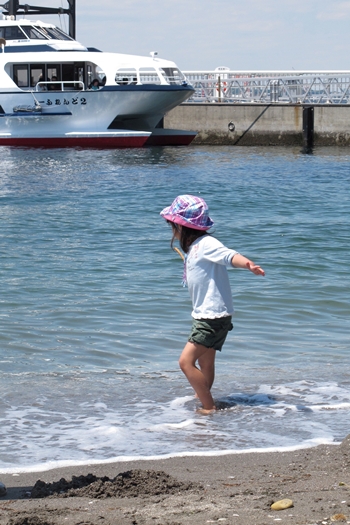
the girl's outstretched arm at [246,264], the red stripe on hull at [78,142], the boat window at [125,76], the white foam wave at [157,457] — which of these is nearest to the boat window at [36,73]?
the red stripe on hull at [78,142]

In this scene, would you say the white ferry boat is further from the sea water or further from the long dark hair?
the long dark hair

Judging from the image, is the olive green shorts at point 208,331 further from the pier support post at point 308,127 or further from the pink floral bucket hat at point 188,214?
the pier support post at point 308,127

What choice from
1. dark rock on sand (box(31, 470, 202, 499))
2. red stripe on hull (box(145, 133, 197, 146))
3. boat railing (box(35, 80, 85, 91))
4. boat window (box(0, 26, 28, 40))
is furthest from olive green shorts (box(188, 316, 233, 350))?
boat window (box(0, 26, 28, 40))

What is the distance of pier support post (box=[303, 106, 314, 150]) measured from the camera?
30.2m

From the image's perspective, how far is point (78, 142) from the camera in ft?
100

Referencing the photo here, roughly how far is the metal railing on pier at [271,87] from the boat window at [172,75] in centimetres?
211

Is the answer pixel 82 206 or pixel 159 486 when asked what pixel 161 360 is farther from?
pixel 82 206

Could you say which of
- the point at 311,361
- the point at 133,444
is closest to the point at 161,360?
the point at 311,361

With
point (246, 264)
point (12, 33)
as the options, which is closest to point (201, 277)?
point (246, 264)

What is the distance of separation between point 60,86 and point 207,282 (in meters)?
27.4

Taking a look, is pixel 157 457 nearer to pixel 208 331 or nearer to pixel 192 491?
pixel 192 491

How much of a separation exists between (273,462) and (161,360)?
7.21 ft

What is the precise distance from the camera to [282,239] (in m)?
12.3

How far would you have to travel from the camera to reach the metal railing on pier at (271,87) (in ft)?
101
